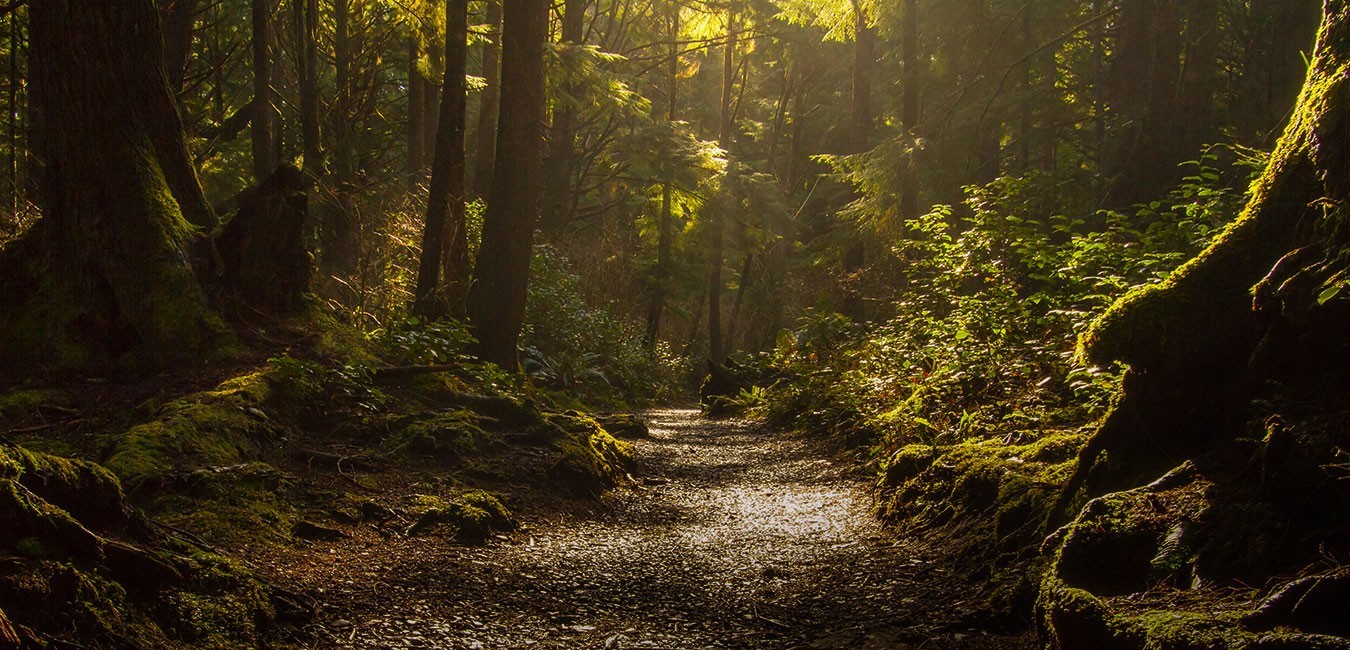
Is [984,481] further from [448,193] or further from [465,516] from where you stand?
[448,193]

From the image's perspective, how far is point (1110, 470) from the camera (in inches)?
163

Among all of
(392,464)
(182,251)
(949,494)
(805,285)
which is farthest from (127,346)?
(805,285)

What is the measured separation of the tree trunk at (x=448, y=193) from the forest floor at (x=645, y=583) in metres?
5.93

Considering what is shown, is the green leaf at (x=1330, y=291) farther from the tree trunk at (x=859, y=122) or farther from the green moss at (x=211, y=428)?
the tree trunk at (x=859, y=122)

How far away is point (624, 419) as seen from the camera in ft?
39.3

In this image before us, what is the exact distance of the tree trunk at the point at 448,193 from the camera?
39.2 ft

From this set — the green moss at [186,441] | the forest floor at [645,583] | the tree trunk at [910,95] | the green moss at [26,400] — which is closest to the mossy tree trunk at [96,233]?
the green moss at [26,400]

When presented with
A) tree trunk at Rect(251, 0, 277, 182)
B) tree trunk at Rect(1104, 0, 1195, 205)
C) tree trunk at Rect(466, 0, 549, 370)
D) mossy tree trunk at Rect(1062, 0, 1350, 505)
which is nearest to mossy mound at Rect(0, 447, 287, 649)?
mossy tree trunk at Rect(1062, 0, 1350, 505)

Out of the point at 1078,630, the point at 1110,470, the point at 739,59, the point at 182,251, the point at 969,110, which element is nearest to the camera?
the point at 1078,630

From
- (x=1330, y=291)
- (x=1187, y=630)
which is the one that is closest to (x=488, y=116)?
(x=1330, y=291)

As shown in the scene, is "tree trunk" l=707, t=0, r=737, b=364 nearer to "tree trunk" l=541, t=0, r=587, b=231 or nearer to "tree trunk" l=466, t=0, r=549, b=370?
"tree trunk" l=541, t=0, r=587, b=231

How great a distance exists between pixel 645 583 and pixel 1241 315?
324 centimetres

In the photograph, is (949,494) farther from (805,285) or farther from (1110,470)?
(805,285)

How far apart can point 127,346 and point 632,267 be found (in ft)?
77.3
